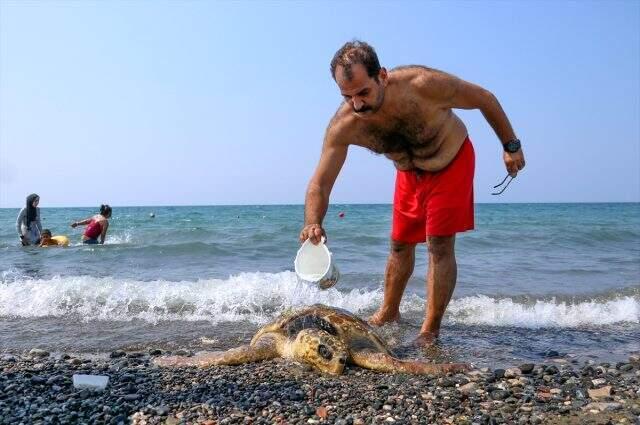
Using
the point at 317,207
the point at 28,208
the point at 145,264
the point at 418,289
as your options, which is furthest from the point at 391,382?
the point at 28,208

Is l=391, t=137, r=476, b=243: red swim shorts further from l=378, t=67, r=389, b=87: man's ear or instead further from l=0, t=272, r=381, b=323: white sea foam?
l=0, t=272, r=381, b=323: white sea foam

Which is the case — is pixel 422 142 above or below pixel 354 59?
below

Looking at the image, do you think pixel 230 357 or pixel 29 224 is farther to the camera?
pixel 29 224

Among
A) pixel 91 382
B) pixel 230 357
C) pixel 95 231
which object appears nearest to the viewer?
pixel 91 382

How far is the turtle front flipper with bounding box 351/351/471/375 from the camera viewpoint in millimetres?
4193

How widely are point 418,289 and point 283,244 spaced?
23.6 feet

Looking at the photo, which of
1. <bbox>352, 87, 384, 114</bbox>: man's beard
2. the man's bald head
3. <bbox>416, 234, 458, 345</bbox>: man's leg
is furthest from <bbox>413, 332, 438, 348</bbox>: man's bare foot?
the man's bald head

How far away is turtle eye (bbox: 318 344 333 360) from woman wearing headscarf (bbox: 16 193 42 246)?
42.5 feet

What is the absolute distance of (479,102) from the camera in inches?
185

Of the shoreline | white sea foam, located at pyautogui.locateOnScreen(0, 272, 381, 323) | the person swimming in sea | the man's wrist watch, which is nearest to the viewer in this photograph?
the shoreline

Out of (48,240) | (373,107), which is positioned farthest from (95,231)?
(373,107)

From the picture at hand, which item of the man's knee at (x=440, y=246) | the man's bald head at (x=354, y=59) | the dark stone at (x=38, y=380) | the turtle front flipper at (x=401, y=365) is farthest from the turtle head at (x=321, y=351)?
the man's bald head at (x=354, y=59)

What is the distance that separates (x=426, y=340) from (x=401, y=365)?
2.93 feet

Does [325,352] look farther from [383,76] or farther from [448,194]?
[383,76]
